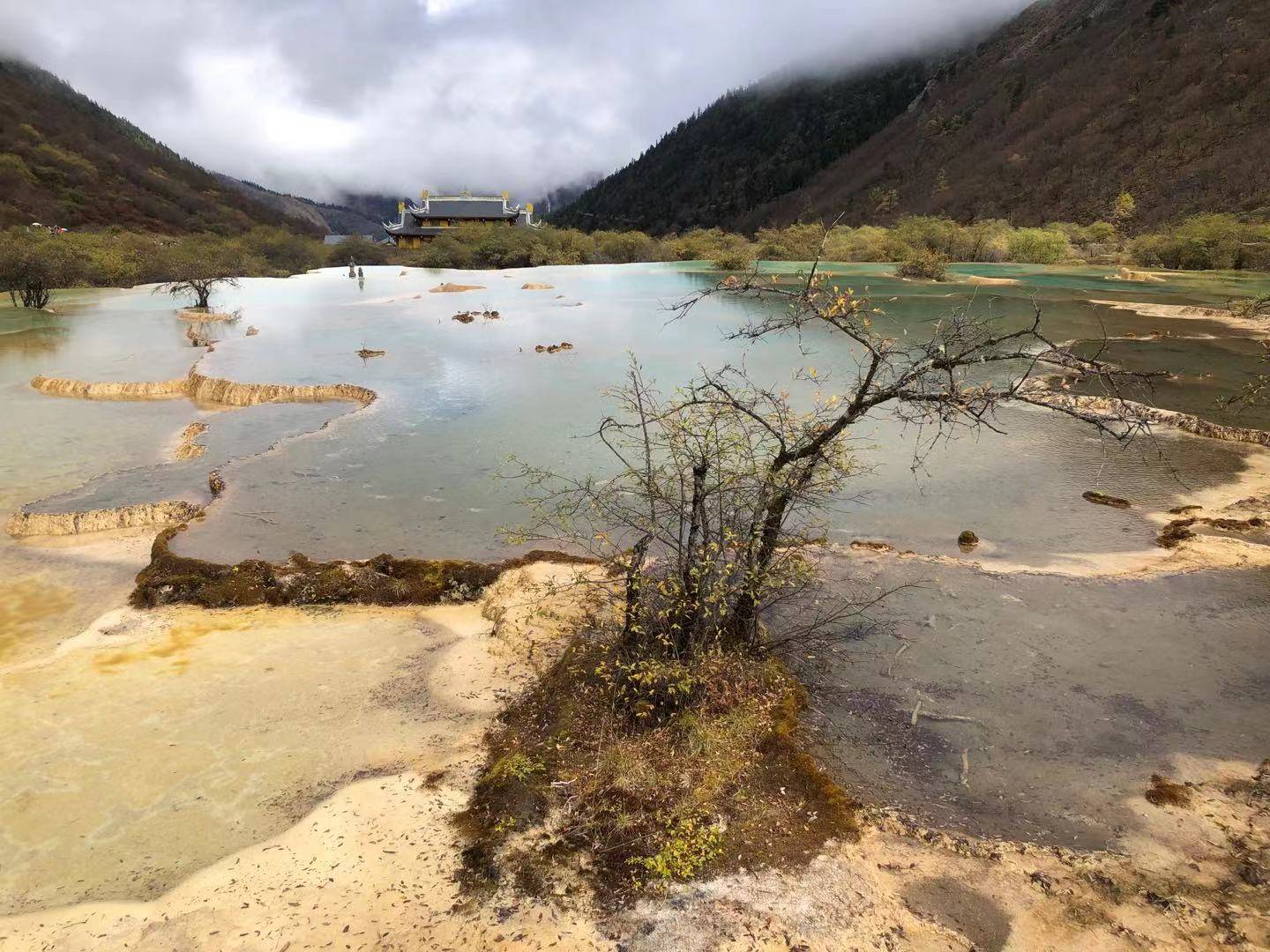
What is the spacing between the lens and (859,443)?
13734 mm

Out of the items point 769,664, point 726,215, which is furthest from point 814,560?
point 726,215

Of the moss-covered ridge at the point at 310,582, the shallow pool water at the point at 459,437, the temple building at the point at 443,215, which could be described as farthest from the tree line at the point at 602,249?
the moss-covered ridge at the point at 310,582

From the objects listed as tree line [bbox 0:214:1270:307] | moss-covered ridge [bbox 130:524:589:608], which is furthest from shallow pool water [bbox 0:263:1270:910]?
tree line [bbox 0:214:1270:307]

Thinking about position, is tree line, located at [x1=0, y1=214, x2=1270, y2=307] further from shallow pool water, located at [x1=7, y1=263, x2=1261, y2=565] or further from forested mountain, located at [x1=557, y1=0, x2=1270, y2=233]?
forested mountain, located at [x1=557, y1=0, x2=1270, y2=233]

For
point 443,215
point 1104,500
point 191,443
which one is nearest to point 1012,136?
point 443,215

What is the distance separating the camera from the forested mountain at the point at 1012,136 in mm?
65812

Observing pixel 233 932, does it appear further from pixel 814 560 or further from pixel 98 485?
pixel 98 485

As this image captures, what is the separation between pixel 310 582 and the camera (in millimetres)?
8438

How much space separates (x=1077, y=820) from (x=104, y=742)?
7.48 m

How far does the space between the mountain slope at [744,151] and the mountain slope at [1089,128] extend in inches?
410

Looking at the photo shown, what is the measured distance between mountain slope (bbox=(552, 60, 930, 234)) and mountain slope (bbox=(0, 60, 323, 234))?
63.1 m

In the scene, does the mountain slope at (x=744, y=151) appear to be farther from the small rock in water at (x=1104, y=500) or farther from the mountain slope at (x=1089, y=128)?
the small rock in water at (x=1104, y=500)

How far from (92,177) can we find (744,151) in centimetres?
11524

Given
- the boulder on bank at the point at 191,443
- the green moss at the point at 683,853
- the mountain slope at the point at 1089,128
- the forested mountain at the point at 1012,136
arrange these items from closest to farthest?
the green moss at the point at 683,853
the boulder on bank at the point at 191,443
the mountain slope at the point at 1089,128
the forested mountain at the point at 1012,136
